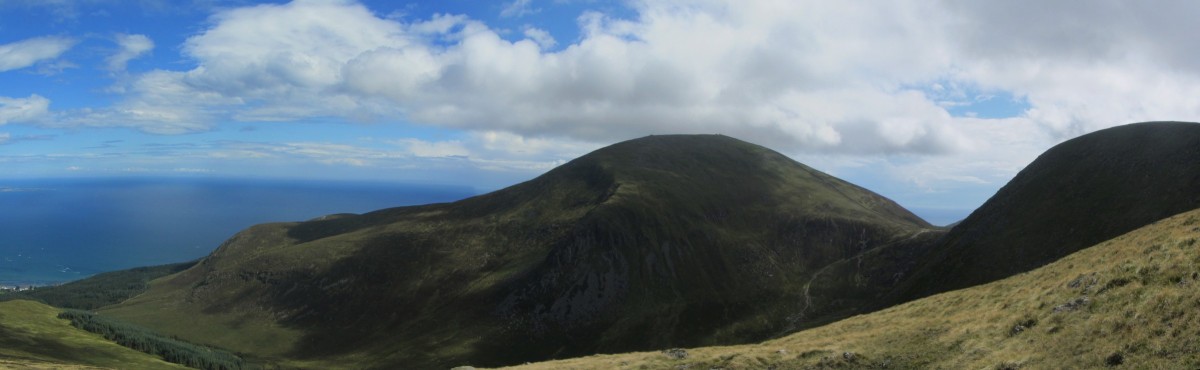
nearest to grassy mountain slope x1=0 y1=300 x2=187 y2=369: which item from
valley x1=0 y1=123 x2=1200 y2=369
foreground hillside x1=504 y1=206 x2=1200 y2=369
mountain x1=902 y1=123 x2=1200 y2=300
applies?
valley x1=0 y1=123 x2=1200 y2=369

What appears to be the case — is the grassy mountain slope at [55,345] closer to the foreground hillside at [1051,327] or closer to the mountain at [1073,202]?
the foreground hillside at [1051,327]

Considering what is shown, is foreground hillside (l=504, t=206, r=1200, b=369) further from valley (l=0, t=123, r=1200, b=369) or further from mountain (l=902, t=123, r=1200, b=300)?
mountain (l=902, t=123, r=1200, b=300)

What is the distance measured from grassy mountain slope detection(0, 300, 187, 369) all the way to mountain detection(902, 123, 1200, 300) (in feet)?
580

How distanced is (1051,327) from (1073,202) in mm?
91149

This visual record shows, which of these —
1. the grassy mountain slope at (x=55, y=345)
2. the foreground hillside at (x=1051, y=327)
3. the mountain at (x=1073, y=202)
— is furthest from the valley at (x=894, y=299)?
the grassy mountain slope at (x=55, y=345)

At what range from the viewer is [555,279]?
19312 cm

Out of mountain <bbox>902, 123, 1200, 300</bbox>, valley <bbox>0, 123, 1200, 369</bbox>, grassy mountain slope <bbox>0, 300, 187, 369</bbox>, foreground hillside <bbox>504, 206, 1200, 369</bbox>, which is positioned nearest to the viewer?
foreground hillside <bbox>504, 206, 1200, 369</bbox>

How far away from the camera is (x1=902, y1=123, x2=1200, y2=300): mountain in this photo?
289ft

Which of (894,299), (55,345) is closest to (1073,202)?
(894,299)

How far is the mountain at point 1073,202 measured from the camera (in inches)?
3472

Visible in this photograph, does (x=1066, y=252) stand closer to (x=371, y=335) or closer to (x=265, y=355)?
(x=371, y=335)

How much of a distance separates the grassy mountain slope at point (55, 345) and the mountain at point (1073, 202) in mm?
176780

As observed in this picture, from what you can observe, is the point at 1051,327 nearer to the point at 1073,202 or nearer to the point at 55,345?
the point at 1073,202

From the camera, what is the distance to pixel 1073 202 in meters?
101
